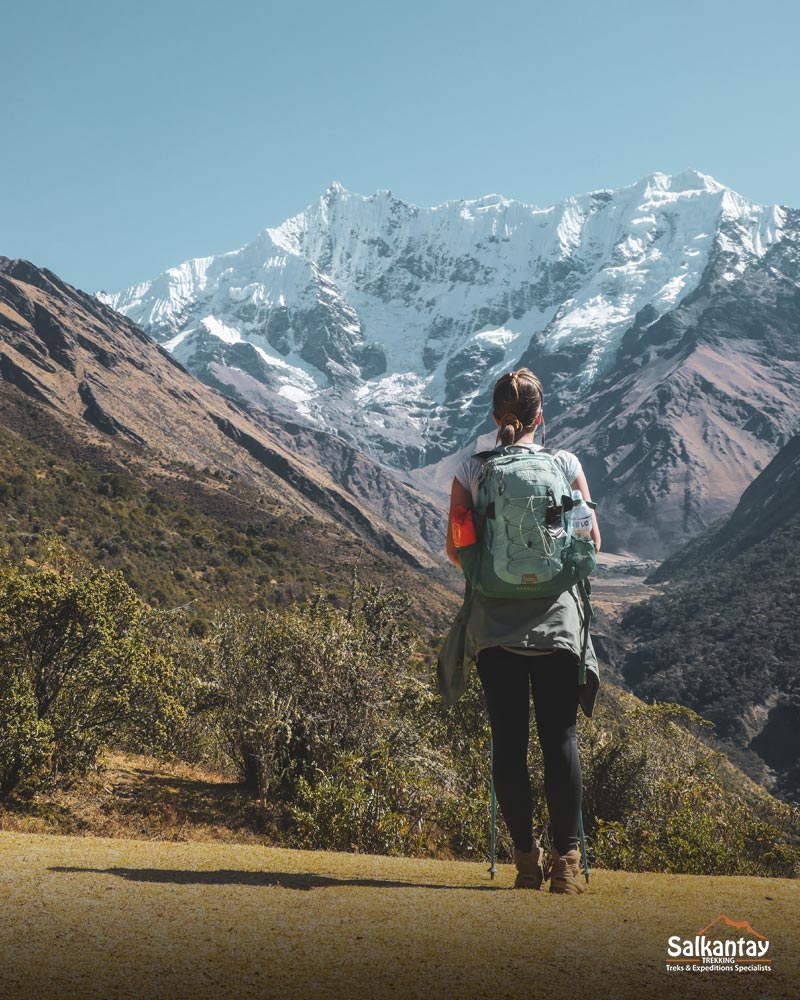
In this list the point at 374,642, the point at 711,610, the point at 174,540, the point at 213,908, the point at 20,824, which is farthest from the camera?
the point at 711,610

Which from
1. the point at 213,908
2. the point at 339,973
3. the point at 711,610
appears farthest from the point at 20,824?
the point at 711,610

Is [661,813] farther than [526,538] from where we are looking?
Yes

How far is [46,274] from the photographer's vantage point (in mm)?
187625

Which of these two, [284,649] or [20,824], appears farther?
[284,649]

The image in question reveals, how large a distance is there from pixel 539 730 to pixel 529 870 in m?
0.88

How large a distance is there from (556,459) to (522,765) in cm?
179

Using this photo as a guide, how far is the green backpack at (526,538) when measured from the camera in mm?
4988

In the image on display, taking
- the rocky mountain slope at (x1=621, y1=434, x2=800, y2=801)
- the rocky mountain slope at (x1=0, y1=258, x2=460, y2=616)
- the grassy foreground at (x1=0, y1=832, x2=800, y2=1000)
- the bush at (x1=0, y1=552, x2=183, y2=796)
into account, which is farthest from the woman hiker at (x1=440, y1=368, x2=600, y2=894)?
the rocky mountain slope at (x1=621, y1=434, x2=800, y2=801)

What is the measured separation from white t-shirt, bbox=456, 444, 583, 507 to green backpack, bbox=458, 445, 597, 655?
8 cm

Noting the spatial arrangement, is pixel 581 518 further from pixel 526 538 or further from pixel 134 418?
A: pixel 134 418

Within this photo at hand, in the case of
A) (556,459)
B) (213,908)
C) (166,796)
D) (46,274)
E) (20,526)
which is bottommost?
(166,796)

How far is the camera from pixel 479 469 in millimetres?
5336

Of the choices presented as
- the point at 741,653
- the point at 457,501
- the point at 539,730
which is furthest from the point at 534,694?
the point at 741,653

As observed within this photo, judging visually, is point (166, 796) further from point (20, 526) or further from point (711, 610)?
point (711, 610)
